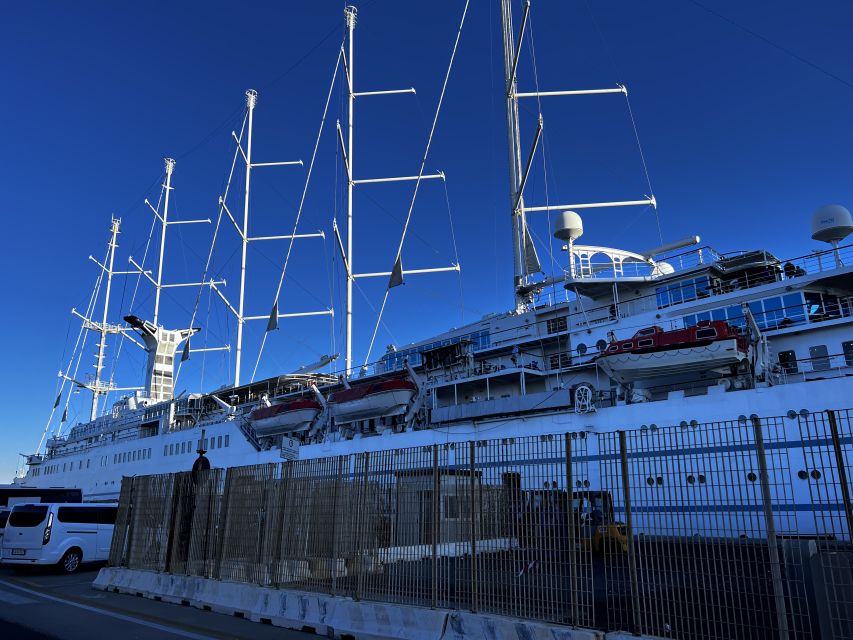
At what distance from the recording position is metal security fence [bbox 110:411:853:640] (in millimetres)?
5578

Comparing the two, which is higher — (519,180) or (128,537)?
(519,180)

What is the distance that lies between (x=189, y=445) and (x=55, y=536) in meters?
22.3

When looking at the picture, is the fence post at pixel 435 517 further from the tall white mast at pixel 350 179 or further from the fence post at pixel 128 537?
A: the tall white mast at pixel 350 179

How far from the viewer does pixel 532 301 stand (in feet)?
95.8

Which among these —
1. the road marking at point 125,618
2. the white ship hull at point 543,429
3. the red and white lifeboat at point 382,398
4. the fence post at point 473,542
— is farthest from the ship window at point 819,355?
the road marking at point 125,618

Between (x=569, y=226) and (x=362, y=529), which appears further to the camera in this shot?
(x=569, y=226)

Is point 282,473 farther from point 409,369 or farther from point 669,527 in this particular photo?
point 409,369

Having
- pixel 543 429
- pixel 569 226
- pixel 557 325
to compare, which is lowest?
pixel 543 429

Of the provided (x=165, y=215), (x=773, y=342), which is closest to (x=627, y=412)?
(x=773, y=342)

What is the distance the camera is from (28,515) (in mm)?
16062

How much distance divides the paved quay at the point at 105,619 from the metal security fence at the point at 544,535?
86 cm

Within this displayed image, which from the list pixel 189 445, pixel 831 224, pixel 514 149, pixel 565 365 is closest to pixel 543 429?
pixel 565 365

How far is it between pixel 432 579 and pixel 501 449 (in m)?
1.87

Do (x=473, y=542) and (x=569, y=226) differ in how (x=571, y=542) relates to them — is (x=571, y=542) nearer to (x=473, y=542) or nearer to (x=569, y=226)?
(x=473, y=542)
